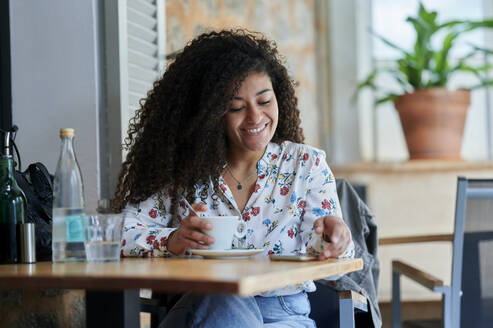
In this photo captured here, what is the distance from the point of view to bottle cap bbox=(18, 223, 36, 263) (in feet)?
4.91

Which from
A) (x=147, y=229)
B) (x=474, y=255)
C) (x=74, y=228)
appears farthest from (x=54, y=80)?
(x=474, y=255)

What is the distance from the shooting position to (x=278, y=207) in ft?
5.75

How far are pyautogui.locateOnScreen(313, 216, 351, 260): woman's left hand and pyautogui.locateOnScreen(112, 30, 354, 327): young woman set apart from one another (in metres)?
0.11

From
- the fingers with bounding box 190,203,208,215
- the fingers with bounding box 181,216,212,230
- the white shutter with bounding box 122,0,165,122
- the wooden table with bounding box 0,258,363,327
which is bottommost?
the wooden table with bounding box 0,258,363,327

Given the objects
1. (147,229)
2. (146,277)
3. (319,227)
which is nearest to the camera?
(146,277)

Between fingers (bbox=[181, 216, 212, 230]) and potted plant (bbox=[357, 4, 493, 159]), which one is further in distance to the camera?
potted plant (bbox=[357, 4, 493, 159])

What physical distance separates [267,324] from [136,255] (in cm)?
32

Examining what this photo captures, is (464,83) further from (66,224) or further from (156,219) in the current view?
(66,224)

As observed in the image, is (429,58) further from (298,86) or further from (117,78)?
(117,78)

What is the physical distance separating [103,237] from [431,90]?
2.77m

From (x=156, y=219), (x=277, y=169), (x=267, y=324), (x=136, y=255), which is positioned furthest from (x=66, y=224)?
(x=277, y=169)

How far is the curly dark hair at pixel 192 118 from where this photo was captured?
1.79m

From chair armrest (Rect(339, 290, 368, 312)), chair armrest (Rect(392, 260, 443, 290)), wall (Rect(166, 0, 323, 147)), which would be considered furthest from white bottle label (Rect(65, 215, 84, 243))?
wall (Rect(166, 0, 323, 147))

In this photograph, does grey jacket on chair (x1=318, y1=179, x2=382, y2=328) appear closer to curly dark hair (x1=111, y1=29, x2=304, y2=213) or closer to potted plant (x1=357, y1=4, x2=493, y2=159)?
curly dark hair (x1=111, y1=29, x2=304, y2=213)
